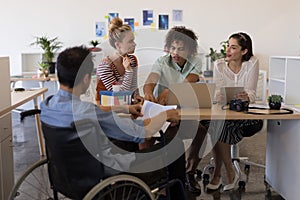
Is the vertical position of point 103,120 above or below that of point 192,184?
above

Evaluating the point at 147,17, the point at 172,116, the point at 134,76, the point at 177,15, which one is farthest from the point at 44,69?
the point at 172,116

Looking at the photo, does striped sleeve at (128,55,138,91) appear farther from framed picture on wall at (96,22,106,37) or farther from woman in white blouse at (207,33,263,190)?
framed picture on wall at (96,22,106,37)

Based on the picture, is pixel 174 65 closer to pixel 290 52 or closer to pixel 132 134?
pixel 132 134

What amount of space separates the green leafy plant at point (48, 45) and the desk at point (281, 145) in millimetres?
4029

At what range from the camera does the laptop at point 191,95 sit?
2316 mm

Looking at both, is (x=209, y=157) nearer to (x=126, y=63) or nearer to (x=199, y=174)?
(x=199, y=174)

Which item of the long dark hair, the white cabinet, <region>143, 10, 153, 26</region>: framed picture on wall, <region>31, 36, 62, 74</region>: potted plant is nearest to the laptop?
the long dark hair

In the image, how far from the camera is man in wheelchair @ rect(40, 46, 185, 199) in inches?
64.0

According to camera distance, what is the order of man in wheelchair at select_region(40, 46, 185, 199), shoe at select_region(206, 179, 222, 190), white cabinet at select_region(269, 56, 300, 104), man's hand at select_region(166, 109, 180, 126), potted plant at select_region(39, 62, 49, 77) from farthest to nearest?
potted plant at select_region(39, 62, 49, 77) → white cabinet at select_region(269, 56, 300, 104) → shoe at select_region(206, 179, 222, 190) → man's hand at select_region(166, 109, 180, 126) → man in wheelchair at select_region(40, 46, 185, 199)

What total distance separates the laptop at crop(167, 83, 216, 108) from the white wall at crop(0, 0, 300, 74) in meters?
3.94

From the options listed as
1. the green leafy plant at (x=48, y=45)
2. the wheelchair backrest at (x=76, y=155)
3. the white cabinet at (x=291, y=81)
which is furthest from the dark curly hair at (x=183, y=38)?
the green leafy plant at (x=48, y=45)

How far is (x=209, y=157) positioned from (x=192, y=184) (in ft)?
2.90

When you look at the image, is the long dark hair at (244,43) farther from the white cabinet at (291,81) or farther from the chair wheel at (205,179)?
the white cabinet at (291,81)

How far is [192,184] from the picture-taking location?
2.80m
